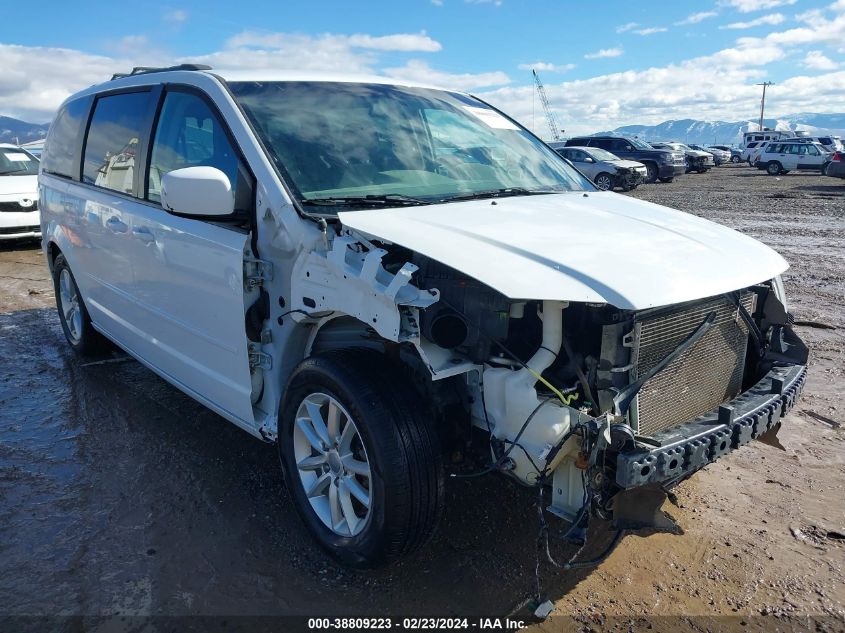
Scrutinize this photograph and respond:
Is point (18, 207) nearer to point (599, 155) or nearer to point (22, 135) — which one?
point (599, 155)

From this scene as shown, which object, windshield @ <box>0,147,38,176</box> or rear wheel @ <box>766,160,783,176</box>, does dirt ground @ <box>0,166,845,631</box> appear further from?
rear wheel @ <box>766,160,783,176</box>

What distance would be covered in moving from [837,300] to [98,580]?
286 inches

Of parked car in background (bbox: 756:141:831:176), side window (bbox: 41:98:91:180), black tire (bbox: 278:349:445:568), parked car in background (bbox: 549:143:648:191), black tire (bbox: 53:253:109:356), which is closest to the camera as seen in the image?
black tire (bbox: 278:349:445:568)

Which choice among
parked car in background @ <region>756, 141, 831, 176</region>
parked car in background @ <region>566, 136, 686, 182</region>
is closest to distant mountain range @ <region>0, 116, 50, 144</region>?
parked car in background @ <region>566, 136, 686, 182</region>

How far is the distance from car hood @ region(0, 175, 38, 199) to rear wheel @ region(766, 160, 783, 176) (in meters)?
32.3

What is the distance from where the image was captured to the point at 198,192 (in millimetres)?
2873

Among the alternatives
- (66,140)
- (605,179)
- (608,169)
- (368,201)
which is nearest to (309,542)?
(368,201)

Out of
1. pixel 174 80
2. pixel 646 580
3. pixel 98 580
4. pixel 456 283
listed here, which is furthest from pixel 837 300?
pixel 98 580

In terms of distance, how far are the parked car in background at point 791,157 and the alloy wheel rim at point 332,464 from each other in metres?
34.7

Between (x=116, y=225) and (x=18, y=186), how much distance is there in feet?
28.2

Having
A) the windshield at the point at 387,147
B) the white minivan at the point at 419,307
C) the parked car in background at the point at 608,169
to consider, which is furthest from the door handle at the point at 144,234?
the parked car in background at the point at 608,169

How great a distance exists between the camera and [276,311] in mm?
3064

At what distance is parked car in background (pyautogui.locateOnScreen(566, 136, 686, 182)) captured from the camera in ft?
88.1

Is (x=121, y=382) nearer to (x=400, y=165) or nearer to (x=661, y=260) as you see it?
(x=400, y=165)
